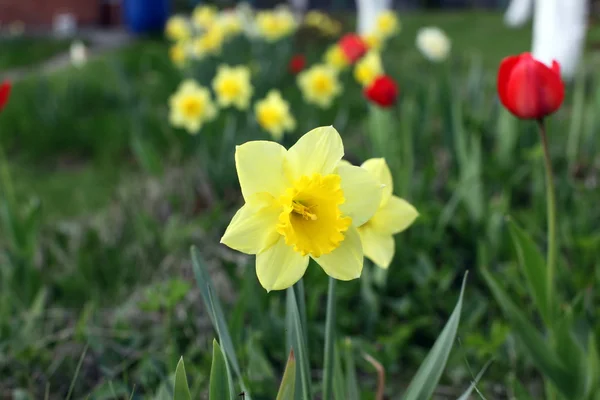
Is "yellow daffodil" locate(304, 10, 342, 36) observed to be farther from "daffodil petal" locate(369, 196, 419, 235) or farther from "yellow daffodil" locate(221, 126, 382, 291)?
"yellow daffodil" locate(221, 126, 382, 291)

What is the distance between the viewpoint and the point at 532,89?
3.29 feet

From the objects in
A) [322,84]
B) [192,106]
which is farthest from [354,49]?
[192,106]

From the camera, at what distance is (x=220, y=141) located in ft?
8.89

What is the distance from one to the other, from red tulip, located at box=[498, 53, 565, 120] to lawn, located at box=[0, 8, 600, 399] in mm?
367

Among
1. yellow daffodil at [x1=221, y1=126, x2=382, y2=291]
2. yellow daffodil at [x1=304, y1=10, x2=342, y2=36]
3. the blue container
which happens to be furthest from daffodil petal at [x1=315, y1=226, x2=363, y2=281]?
the blue container

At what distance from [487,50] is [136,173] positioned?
396 centimetres

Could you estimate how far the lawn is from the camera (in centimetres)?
135

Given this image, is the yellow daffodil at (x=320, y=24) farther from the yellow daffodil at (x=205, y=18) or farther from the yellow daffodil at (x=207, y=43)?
the yellow daffodil at (x=207, y=43)

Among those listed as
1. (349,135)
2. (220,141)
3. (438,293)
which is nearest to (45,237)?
(220,141)

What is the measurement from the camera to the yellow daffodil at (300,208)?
2.42 feet

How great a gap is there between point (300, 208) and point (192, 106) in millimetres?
1782

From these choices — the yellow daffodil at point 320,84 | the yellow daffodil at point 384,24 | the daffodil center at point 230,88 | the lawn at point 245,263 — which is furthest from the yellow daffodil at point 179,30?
the daffodil center at point 230,88

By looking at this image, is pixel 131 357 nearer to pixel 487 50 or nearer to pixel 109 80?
pixel 109 80

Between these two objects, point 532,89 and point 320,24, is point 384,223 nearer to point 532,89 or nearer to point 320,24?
point 532,89
